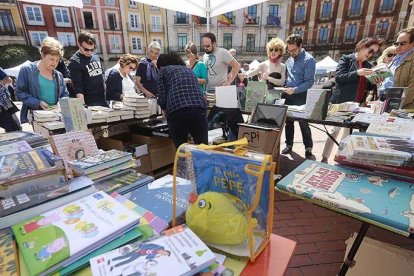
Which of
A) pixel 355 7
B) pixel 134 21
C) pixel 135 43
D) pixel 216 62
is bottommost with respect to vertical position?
pixel 216 62

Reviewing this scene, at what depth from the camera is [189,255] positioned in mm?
647

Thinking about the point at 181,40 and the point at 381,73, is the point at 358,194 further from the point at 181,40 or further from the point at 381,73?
the point at 181,40

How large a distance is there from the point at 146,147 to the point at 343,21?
26.9 metres

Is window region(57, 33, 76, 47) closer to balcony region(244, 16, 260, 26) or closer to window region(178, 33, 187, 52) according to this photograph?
window region(178, 33, 187, 52)

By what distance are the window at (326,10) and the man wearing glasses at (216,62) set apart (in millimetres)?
25521

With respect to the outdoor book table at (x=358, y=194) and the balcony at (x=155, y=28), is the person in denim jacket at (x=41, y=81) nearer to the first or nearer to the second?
the outdoor book table at (x=358, y=194)

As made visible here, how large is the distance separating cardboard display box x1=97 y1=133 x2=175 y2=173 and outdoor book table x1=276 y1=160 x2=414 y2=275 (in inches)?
84.0

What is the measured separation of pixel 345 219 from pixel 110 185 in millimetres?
2106

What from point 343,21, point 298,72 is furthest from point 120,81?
point 343,21

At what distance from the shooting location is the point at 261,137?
227 cm

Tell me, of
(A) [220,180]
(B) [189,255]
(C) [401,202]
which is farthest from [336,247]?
(B) [189,255]

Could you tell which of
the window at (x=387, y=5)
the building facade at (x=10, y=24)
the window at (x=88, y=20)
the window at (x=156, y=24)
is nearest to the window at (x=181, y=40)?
the window at (x=156, y=24)

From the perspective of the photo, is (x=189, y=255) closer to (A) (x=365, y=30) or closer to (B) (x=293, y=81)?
(B) (x=293, y=81)

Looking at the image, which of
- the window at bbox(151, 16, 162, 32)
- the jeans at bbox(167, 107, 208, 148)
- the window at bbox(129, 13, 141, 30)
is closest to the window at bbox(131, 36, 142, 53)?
the window at bbox(129, 13, 141, 30)
